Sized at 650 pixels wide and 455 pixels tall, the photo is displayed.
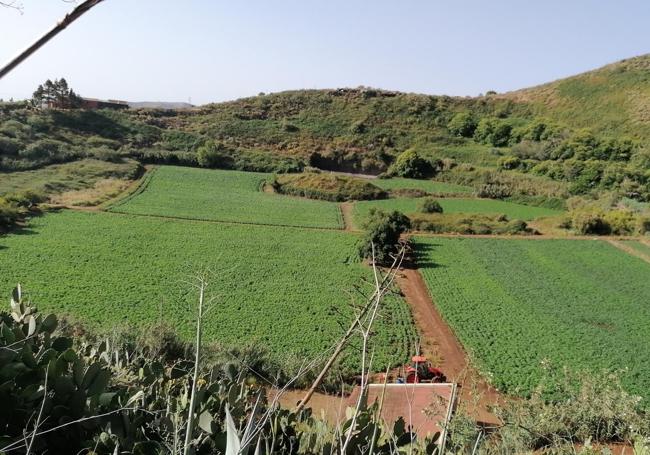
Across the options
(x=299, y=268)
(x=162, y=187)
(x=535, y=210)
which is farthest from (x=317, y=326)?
(x=535, y=210)

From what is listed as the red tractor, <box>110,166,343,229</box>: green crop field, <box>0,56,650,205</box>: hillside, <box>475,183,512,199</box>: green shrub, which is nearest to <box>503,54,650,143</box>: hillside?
<box>0,56,650,205</box>: hillside

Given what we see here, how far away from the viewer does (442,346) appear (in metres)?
20.0

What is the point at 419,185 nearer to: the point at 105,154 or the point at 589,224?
the point at 589,224

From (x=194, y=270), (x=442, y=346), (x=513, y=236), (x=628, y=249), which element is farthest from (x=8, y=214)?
(x=628, y=249)

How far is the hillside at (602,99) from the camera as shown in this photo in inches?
2714

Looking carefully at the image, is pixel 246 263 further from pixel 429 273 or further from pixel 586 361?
pixel 586 361

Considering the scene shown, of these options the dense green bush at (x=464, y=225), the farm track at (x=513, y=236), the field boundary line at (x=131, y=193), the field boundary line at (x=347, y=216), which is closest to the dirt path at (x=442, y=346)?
the farm track at (x=513, y=236)

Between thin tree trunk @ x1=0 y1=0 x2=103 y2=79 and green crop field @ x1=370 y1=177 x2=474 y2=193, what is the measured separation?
49769 millimetres

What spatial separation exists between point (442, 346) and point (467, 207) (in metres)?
28.1

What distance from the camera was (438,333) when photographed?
21.0 meters

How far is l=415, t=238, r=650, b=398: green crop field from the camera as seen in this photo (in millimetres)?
18688

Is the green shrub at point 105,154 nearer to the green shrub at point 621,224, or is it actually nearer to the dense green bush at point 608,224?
the dense green bush at point 608,224

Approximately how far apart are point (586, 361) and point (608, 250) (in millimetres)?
17954

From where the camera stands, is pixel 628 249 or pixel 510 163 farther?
pixel 510 163
